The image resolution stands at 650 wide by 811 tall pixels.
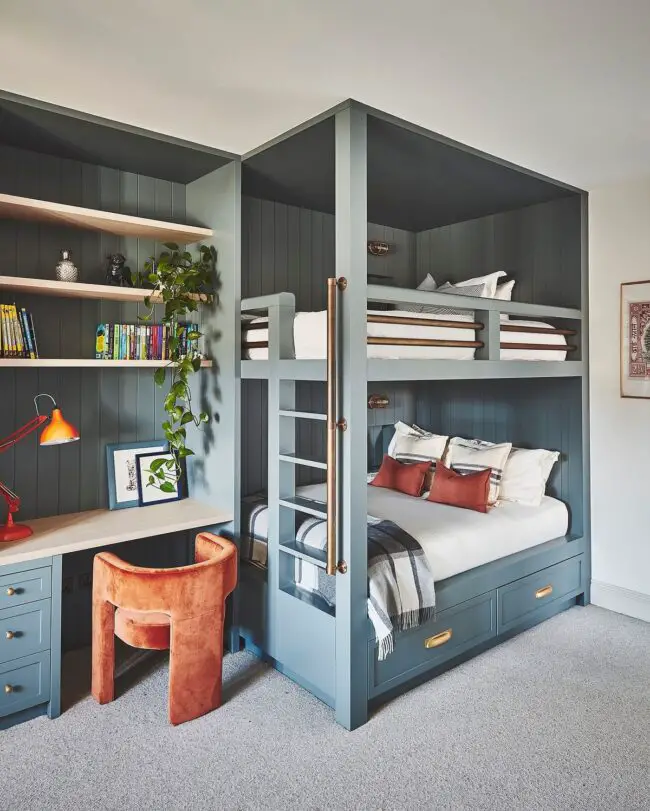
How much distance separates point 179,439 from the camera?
3.16m

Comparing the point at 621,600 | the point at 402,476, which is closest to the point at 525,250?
the point at 402,476

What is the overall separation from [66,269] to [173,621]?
1.64m

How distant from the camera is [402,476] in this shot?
12.6ft

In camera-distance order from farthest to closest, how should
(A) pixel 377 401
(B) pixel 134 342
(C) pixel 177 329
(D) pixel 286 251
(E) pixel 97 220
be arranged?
1. (A) pixel 377 401
2. (D) pixel 286 251
3. (C) pixel 177 329
4. (B) pixel 134 342
5. (E) pixel 97 220

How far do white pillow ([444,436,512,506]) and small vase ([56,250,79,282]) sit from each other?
2.42 meters

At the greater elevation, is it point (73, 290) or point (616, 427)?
point (73, 290)

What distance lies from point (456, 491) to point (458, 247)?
5.94ft

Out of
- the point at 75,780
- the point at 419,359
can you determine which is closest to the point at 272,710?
the point at 75,780

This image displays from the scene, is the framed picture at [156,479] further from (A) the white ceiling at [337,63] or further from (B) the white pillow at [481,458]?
(B) the white pillow at [481,458]

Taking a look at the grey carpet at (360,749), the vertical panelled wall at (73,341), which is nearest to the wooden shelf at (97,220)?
the vertical panelled wall at (73,341)

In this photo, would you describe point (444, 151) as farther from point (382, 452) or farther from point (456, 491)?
point (382, 452)

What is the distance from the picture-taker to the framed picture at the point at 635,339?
3.49 meters

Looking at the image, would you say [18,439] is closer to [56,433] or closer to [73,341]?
[56,433]

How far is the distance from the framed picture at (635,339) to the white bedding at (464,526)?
82 centimetres
